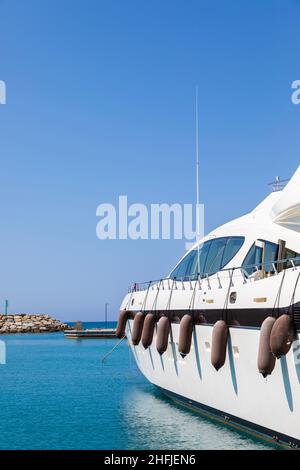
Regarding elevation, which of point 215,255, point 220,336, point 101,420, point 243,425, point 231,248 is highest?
point 231,248

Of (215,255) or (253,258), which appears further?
(215,255)

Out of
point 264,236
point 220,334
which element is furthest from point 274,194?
point 220,334

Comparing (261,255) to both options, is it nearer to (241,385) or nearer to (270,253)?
(270,253)

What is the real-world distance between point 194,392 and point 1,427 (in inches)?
250

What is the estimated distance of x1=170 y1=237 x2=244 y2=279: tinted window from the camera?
19453 mm

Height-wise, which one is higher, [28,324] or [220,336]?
[220,336]

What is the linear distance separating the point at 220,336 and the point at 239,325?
0.59 m

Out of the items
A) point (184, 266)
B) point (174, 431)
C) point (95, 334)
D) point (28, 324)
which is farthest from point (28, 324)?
point (174, 431)

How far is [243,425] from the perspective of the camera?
15.3m

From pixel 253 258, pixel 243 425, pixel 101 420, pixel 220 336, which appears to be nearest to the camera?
pixel 220 336

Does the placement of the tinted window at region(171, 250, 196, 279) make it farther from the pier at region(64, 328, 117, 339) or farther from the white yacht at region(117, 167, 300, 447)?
the pier at region(64, 328, 117, 339)

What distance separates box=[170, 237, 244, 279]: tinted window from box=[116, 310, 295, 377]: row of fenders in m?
1.98

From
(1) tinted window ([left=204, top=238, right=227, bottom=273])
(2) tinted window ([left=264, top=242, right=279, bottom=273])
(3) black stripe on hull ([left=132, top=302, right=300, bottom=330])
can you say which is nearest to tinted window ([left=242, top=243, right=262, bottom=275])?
(2) tinted window ([left=264, top=242, right=279, bottom=273])

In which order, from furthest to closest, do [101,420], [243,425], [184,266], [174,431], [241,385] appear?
[184,266], [101,420], [174,431], [243,425], [241,385]
